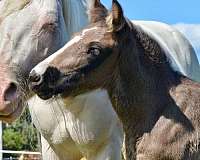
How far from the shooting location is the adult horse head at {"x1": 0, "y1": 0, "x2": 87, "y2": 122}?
3.50 metres

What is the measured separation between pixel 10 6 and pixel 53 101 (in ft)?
2.05

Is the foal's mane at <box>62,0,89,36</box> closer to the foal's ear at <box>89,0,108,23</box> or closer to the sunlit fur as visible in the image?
the foal's ear at <box>89,0,108,23</box>

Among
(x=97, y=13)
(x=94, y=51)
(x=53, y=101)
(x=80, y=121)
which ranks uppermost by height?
(x=97, y=13)

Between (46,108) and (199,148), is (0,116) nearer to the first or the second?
(46,108)

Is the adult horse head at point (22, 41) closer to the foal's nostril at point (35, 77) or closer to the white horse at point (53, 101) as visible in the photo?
the white horse at point (53, 101)

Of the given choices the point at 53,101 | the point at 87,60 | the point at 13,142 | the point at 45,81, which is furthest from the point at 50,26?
the point at 13,142

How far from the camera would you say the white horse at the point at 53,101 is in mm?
3568

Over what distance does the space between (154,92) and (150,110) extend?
108mm

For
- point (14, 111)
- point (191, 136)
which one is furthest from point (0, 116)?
point (191, 136)

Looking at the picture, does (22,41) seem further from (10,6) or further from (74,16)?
(74,16)

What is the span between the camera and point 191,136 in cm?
341

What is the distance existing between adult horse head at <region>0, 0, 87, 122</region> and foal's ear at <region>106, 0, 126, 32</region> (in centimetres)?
49

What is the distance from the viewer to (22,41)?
11.9ft

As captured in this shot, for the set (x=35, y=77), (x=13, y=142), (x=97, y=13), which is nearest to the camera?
(x=35, y=77)
